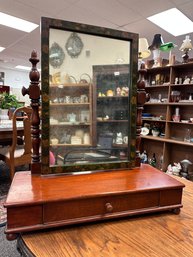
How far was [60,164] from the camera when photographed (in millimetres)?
867

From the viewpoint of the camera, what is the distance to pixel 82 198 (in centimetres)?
67

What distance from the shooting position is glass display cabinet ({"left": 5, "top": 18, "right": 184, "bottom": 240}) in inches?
26.5

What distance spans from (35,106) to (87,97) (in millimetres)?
244

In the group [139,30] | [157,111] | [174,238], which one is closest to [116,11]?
[139,30]

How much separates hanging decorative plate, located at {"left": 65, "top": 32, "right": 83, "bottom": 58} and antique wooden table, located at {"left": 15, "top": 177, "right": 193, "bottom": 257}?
0.72m

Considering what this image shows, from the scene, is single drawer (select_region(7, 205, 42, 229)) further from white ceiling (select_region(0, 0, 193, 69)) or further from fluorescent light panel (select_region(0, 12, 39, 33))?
fluorescent light panel (select_region(0, 12, 39, 33))

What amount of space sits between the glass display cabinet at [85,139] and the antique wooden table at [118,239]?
3 centimetres

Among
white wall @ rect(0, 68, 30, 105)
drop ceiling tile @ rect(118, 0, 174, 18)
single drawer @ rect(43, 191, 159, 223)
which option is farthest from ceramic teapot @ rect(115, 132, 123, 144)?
white wall @ rect(0, 68, 30, 105)

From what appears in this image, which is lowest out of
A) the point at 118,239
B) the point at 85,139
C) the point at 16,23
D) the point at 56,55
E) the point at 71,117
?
the point at 118,239

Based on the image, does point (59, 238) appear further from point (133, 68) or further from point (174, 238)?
point (133, 68)

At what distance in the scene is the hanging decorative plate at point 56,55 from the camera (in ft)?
2.72

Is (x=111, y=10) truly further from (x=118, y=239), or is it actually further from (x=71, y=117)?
(x=118, y=239)

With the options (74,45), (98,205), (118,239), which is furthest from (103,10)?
(118,239)

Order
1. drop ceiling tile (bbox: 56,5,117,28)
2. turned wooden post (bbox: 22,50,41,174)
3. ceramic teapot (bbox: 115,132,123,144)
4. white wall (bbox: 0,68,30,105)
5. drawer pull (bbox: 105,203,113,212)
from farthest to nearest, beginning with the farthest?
white wall (bbox: 0,68,30,105), drop ceiling tile (bbox: 56,5,117,28), ceramic teapot (bbox: 115,132,123,144), turned wooden post (bbox: 22,50,41,174), drawer pull (bbox: 105,203,113,212)
